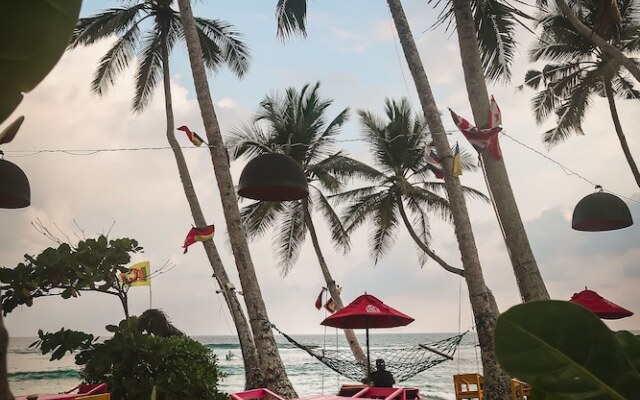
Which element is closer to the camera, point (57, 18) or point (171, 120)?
point (57, 18)

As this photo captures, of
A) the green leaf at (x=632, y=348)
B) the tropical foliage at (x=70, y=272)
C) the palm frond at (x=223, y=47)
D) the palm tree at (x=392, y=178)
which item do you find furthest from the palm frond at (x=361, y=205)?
the green leaf at (x=632, y=348)

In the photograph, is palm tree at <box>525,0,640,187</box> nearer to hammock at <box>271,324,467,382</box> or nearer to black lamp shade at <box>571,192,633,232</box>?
black lamp shade at <box>571,192,633,232</box>

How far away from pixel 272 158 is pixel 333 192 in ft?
33.2

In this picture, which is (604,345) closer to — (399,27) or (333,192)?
(399,27)

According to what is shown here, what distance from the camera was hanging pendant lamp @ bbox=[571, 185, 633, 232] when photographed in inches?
300

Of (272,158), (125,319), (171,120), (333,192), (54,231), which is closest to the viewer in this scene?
(272,158)

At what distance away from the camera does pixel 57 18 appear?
0.42 meters

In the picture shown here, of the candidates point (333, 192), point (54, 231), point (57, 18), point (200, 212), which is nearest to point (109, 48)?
point (200, 212)

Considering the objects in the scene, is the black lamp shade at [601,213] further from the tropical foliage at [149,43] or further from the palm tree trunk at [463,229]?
the tropical foliage at [149,43]

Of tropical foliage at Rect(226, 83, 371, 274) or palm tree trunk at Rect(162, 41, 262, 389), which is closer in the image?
palm tree trunk at Rect(162, 41, 262, 389)

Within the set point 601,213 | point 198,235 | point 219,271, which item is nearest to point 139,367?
point 198,235

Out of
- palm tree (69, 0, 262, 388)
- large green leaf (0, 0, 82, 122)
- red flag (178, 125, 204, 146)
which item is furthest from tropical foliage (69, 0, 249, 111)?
large green leaf (0, 0, 82, 122)

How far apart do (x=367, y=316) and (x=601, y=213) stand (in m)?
3.69

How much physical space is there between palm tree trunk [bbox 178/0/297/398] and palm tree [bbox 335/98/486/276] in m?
7.38
